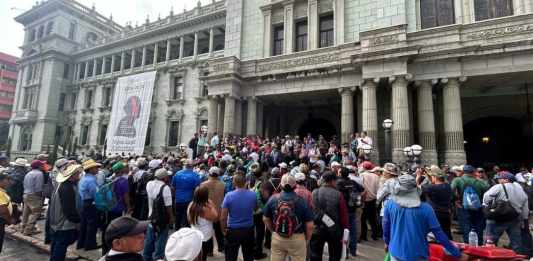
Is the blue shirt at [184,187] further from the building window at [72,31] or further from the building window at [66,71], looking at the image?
the building window at [72,31]

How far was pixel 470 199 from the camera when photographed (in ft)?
21.0

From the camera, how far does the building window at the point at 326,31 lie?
58.3ft

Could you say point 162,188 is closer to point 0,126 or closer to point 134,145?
point 134,145

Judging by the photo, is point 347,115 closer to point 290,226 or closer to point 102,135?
point 290,226

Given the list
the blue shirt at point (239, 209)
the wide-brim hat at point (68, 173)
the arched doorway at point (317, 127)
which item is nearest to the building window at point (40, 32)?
the arched doorway at point (317, 127)

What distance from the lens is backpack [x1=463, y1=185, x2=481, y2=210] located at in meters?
6.31

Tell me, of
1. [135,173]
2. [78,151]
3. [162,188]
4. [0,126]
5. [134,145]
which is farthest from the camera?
[0,126]

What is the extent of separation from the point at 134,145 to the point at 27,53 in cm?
3199

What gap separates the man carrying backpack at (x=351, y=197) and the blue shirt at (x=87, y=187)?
529 cm

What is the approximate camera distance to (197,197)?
4.21 m

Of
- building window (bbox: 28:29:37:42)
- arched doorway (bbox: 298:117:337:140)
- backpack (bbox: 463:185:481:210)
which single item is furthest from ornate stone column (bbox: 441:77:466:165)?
building window (bbox: 28:29:37:42)

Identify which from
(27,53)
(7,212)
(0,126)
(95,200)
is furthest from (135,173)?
(0,126)

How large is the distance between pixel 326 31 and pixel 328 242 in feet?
52.8

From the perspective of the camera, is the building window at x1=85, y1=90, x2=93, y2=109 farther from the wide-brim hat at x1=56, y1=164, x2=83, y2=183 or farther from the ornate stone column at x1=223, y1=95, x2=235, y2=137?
the wide-brim hat at x1=56, y1=164, x2=83, y2=183
